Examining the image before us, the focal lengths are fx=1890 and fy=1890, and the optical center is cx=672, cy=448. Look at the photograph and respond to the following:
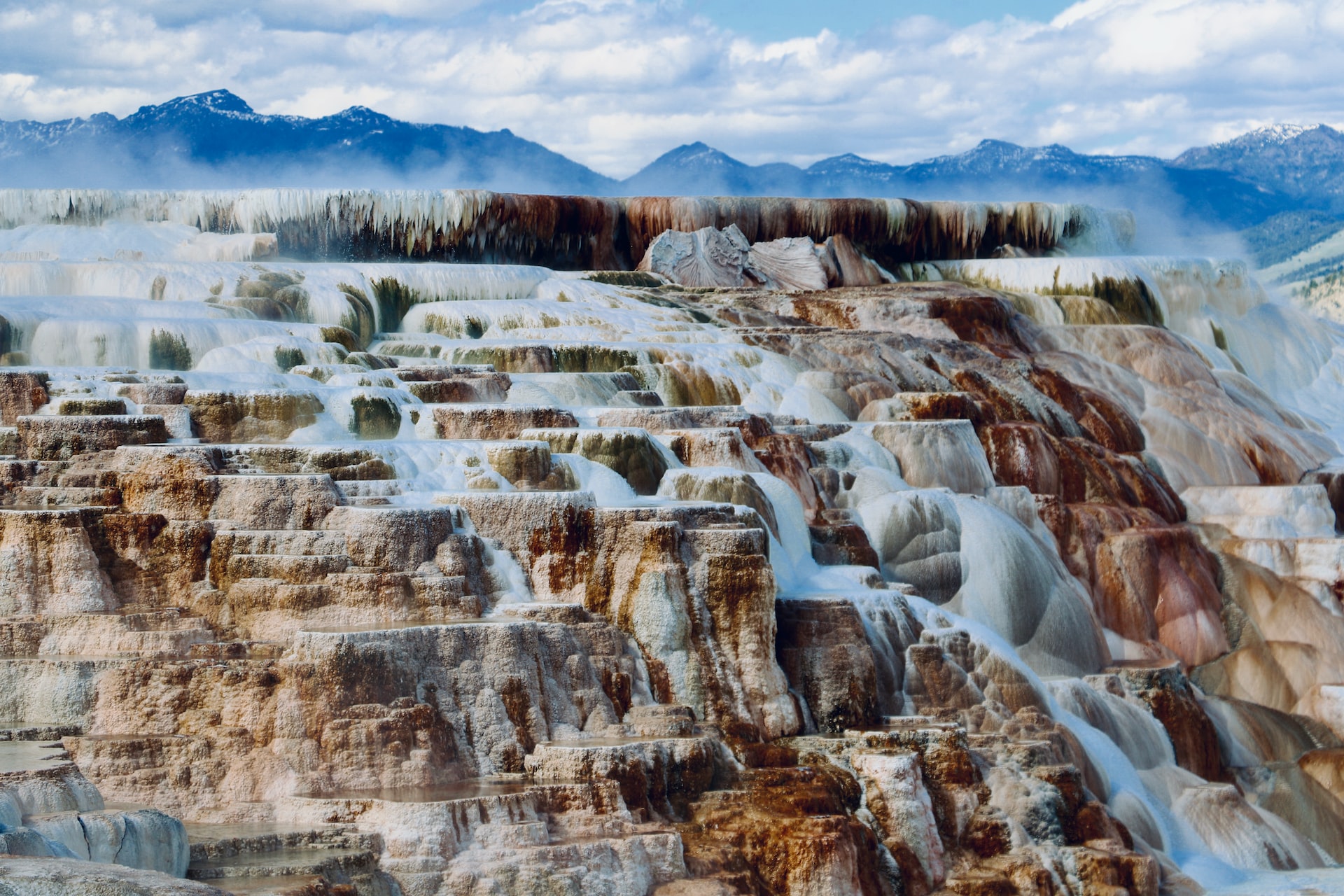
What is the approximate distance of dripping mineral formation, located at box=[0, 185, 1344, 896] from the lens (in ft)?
Answer: 40.3

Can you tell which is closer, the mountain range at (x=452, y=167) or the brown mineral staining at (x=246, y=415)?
the brown mineral staining at (x=246, y=415)

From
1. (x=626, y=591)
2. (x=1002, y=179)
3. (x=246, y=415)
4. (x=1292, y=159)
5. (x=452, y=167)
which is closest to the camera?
(x=626, y=591)

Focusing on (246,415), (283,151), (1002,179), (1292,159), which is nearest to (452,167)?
(283,151)

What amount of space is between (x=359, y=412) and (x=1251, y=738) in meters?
8.94

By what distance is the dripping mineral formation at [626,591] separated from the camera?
484 inches

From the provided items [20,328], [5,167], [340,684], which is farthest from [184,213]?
[5,167]

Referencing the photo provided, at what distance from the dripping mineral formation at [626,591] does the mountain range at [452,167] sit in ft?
122

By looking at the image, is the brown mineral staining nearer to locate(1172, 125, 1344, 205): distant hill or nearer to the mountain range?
the mountain range

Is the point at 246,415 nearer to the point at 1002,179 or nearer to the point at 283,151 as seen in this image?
the point at 283,151

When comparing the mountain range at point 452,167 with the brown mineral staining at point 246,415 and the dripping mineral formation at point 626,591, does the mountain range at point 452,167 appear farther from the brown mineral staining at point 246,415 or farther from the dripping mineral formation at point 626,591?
the brown mineral staining at point 246,415

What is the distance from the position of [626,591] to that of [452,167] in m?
65.3

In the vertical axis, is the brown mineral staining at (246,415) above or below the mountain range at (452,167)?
below

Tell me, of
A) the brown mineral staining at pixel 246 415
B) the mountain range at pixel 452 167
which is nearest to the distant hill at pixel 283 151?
the mountain range at pixel 452 167

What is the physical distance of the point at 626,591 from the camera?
14359 mm
